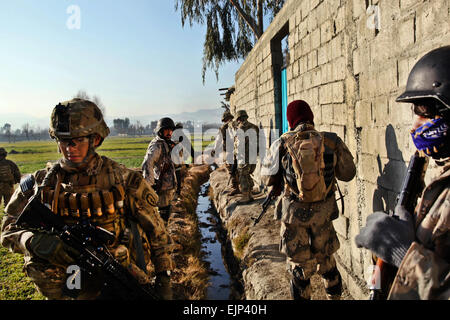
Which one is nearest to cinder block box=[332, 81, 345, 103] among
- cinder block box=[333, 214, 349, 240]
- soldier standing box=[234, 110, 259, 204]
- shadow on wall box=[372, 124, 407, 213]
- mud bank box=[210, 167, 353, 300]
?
shadow on wall box=[372, 124, 407, 213]

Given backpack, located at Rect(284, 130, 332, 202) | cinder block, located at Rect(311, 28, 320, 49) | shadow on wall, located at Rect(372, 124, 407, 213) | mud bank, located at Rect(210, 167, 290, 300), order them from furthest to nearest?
cinder block, located at Rect(311, 28, 320, 49) → mud bank, located at Rect(210, 167, 290, 300) → backpack, located at Rect(284, 130, 332, 202) → shadow on wall, located at Rect(372, 124, 407, 213)

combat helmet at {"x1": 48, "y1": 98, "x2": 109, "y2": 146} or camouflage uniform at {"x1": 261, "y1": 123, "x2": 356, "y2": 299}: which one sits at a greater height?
combat helmet at {"x1": 48, "y1": 98, "x2": 109, "y2": 146}

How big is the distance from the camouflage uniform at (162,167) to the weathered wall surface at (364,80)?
7.09ft

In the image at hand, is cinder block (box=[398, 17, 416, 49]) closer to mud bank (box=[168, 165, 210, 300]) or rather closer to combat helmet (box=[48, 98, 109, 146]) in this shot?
combat helmet (box=[48, 98, 109, 146])

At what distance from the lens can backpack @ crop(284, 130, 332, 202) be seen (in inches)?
96.5

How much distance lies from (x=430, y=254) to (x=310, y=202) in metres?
1.48

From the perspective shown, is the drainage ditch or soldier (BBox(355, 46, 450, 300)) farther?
the drainage ditch

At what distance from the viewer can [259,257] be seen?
3.81 m

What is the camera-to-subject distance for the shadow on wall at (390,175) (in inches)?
81.2

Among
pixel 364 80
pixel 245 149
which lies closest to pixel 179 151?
pixel 245 149

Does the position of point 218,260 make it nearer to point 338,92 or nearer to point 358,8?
point 338,92

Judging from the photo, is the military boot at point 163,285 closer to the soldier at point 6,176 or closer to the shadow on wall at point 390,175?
the shadow on wall at point 390,175

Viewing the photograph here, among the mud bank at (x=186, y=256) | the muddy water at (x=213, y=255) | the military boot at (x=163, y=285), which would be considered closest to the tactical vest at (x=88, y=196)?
the military boot at (x=163, y=285)
